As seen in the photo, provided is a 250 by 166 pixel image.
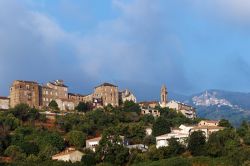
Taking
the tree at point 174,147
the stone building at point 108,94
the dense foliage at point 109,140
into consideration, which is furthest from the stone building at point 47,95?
the tree at point 174,147

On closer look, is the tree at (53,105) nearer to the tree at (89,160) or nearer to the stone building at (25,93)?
the stone building at (25,93)

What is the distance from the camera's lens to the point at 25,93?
9331 cm

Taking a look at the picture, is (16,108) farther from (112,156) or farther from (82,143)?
(112,156)

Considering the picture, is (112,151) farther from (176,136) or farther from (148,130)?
(148,130)

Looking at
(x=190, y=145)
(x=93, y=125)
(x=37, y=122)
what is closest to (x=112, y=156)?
(x=190, y=145)

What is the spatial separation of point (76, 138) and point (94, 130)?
7401mm

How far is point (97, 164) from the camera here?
209 ft

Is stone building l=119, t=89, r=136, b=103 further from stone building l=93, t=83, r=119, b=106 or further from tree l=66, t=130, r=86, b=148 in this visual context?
tree l=66, t=130, r=86, b=148

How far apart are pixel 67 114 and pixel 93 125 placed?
24.5 feet

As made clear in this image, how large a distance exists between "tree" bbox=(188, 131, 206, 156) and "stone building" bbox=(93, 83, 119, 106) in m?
34.5

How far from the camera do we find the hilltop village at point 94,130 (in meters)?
65.5

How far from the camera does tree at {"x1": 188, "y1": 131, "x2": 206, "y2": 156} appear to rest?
65.3m

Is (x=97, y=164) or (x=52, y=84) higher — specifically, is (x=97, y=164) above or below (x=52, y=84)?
below

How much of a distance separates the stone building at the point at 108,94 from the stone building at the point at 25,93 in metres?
10.9
